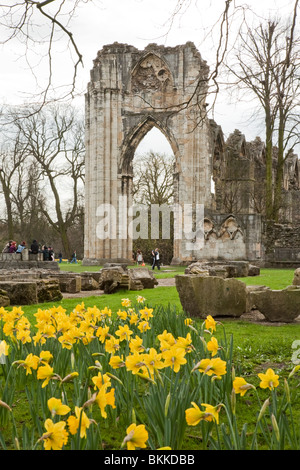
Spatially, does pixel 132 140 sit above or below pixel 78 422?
above

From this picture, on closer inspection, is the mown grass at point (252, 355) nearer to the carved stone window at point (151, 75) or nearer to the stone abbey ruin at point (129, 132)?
the stone abbey ruin at point (129, 132)

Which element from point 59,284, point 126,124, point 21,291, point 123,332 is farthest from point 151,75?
point 123,332

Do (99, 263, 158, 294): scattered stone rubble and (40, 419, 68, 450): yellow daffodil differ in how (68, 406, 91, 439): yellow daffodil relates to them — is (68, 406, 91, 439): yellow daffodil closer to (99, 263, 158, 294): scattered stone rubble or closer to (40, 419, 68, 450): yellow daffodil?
(40, 419, 68, 450): yellow daffodil

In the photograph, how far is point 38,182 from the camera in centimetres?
3978

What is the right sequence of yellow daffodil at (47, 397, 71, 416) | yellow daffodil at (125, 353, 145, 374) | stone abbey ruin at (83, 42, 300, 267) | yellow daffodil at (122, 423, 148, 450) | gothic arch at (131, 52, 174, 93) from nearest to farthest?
yellow daffodil at (122, 423, 148, 450) < yellow daffodil at (47, 397, 71, 416) < yellow daffodil at (125, 353, 145, 374) < stone abbey ruin at (83, 42, 300, 267) < gothic arch at (131, 52, 174, 93)

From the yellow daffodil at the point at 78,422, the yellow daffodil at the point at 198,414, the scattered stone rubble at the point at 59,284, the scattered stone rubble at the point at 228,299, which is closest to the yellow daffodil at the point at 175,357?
the yellow daffodil at the point at 198,414

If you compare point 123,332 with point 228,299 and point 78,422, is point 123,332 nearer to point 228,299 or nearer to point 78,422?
point 78,422

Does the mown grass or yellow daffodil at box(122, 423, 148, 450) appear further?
the mown grass

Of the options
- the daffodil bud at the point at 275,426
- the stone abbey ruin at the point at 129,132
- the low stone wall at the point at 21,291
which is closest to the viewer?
the daffodil bud at the point at 275,426

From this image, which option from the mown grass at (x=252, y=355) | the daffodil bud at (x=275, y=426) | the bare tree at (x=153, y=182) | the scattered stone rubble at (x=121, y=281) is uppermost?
the bare tree at (x=153, y=182)

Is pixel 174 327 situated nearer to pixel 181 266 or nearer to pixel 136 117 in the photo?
pixel 181 266

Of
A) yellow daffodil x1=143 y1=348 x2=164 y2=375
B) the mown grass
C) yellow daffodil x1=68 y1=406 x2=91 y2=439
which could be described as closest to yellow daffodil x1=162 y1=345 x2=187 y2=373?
yellow daffodil x1=143 y1=348 x2=164 y2=375

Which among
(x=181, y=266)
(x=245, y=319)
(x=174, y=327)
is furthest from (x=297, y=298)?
(x=181, y=266)
